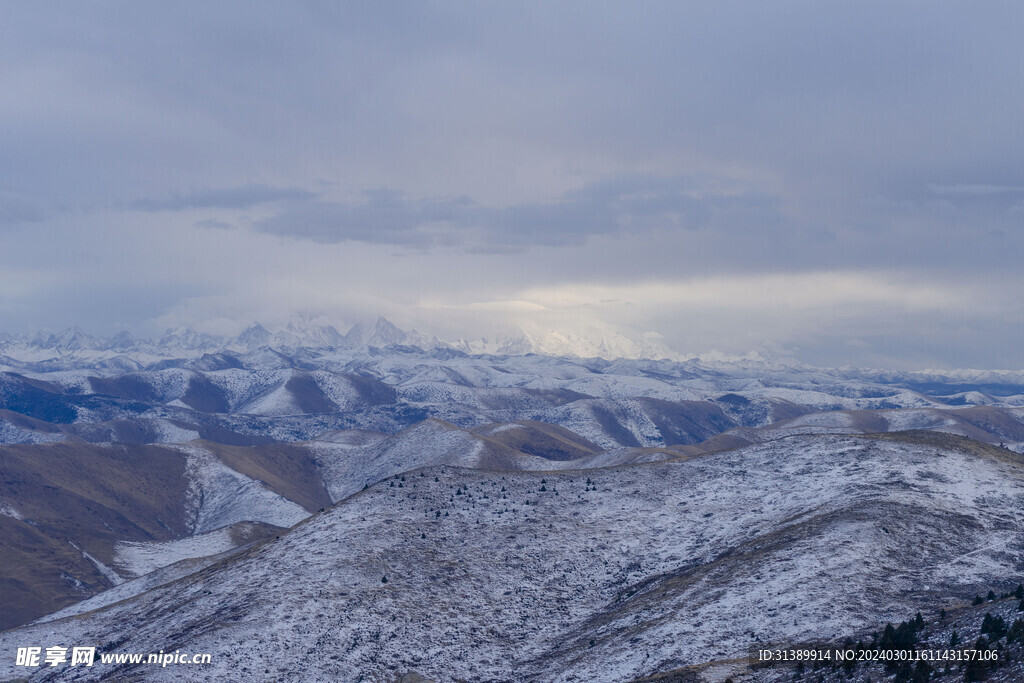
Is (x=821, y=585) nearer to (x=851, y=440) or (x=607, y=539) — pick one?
(x=607, y=539)

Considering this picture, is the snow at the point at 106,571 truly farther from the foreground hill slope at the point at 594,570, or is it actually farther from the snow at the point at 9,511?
the foreground hill slope at the point at 594,570

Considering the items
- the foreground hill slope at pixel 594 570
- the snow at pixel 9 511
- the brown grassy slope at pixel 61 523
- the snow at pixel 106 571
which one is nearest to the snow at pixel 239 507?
the brown grassy slope at pixel 61 523

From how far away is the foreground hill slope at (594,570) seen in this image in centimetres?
4344

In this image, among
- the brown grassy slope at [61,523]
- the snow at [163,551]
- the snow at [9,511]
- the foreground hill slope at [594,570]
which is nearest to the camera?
the foreground hill slope at [594,570]

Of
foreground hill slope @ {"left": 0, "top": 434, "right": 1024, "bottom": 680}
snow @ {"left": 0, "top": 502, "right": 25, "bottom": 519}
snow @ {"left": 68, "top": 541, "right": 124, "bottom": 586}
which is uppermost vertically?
foreground hill slope @ {"left": 0, "top": 434, "right": 1024, "bottom": 680}

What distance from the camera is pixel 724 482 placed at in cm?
7106

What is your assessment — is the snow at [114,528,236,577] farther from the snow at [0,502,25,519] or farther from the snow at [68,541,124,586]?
the snow at [0,502,25,519]

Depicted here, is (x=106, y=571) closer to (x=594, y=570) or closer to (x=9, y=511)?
(x=9, y=511)

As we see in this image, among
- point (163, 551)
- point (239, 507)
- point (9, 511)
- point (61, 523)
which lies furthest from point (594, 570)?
point (9, 511)

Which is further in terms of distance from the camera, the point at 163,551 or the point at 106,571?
the point at 163,551

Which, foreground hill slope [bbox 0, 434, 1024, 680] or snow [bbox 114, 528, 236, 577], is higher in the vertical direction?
foreground hill slope [bbox 0, 434, 1024, 680]

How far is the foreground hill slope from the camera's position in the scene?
43438 mm

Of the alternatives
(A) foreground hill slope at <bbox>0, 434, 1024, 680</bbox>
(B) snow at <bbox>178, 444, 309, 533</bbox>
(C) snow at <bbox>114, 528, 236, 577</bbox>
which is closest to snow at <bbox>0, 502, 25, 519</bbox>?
(C) snow at <bbox>114, 528, 236, 577</bbox>

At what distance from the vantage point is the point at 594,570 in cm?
5806
